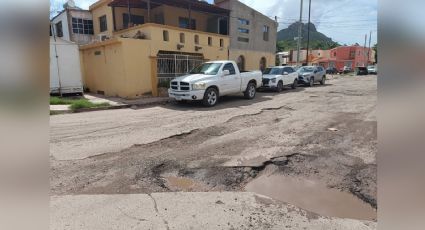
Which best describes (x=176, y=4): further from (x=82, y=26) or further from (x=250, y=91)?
(x=82, y=26)

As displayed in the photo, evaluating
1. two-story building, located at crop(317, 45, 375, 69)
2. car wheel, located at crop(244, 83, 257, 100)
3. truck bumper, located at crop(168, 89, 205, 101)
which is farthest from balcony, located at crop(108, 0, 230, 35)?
two-story building, located at crop(317, 45, 375, 69)

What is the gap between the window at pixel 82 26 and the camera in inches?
899

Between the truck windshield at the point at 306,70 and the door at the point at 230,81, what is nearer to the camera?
the door at the point at 230,81

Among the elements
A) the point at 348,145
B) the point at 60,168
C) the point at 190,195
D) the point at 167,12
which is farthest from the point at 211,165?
the point at 167,12

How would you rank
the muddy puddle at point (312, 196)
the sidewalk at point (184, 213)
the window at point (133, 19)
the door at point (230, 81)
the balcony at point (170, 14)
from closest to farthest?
the sidewalk at point (184, 213)
the muddy puddle at point (312, 196)
the door at point (230, 81)
the balcony at point (170, 14)
the window at point (133, 19)

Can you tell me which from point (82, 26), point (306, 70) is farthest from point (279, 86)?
point (82, 26)

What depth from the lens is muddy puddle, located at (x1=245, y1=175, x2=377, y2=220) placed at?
354cm

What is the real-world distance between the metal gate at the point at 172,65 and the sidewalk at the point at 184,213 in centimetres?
1232

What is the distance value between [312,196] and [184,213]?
1738 mm

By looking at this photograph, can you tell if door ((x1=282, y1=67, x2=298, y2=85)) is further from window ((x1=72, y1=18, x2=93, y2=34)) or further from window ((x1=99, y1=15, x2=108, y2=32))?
window ((x1=72, y1=18, x2=93, y2=34))

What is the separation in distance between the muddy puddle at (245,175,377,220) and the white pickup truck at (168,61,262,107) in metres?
7.56

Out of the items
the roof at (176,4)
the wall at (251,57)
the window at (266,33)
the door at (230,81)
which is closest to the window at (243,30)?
the wall at (251,57)

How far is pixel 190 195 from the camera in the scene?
3.92 m

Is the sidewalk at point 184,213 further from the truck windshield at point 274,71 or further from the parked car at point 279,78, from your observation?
the truck windshield at point 274,71
